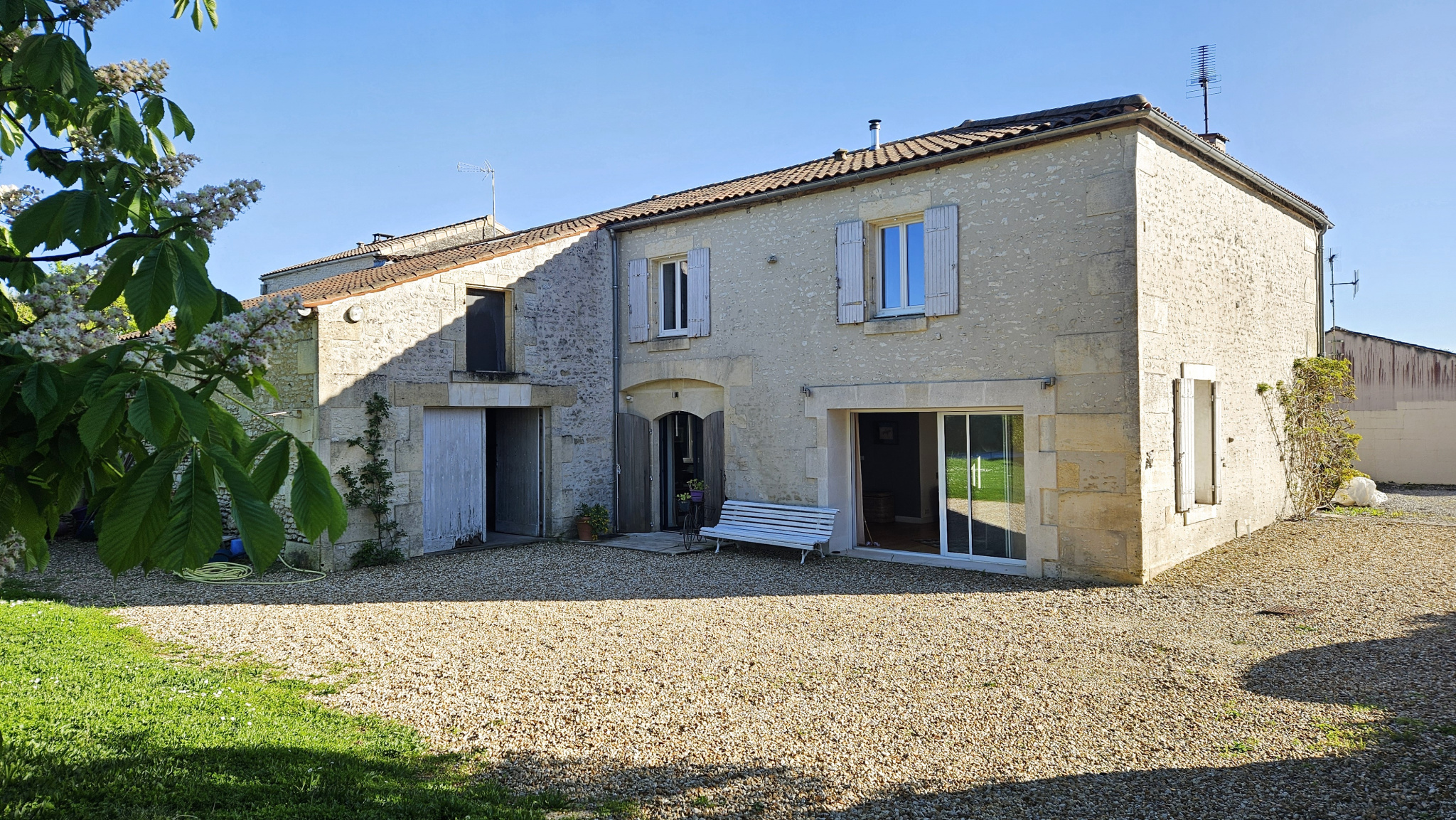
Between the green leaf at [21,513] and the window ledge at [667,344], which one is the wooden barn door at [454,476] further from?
the green leaf at [21,513]

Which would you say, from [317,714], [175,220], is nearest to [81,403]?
[175,220]

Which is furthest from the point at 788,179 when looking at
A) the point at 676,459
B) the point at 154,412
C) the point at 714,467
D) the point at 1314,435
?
the point at 154,412

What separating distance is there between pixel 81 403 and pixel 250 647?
542 centimetres

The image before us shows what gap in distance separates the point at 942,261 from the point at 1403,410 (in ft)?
43.6

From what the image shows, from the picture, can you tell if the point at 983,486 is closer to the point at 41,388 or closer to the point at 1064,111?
the point at 1064,111

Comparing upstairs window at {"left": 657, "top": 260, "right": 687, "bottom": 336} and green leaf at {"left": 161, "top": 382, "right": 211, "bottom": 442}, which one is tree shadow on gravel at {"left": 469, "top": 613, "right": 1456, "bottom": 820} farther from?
upstairs window at {"left": 657, "top": 260, "right": 687, "bottom": 336}

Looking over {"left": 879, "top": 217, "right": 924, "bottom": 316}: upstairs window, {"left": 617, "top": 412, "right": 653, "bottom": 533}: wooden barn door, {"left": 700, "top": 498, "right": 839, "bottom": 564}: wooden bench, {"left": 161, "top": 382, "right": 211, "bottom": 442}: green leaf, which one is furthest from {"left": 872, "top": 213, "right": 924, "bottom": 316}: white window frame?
{"left": 161, "top": 382, "right": 211, "bottom": 442}: green leaf

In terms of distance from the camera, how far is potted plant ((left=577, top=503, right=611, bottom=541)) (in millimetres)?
12242

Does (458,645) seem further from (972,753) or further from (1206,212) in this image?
(1206,212)

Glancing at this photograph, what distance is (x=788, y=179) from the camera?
37.5 feet

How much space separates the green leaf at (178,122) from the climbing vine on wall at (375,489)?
7.51 meters

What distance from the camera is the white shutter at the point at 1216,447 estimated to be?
10428 mm

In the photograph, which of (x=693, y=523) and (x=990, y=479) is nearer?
(x=990, y=479)

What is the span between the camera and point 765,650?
254 inches
